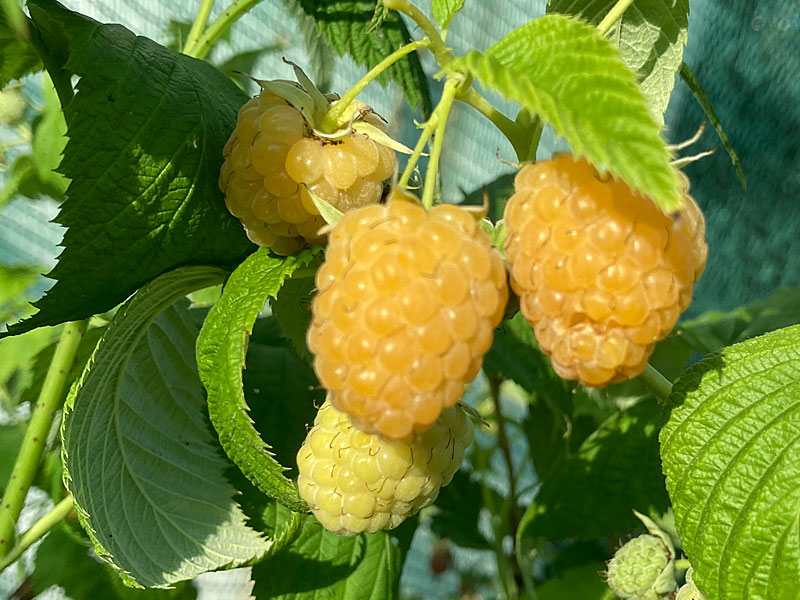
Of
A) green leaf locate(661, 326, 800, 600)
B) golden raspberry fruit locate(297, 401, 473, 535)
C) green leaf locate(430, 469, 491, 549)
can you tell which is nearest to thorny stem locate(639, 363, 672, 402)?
green leaf locate(661, 326, 800, 600)

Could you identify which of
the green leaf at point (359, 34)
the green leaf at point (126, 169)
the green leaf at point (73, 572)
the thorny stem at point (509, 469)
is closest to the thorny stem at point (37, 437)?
the green leaf at point (126, 169)

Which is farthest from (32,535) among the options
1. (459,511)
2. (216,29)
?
(459,511)

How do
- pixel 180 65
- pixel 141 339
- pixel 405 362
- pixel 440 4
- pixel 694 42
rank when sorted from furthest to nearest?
pixel 694 42, pixel 141 339, pixel 180 65, pixel 440 4, pixel 405 362

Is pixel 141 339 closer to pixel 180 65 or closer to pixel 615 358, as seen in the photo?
pixel 180 65

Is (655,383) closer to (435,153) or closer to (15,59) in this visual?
(435,153)

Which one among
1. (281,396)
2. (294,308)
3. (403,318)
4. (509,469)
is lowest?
(509,469)

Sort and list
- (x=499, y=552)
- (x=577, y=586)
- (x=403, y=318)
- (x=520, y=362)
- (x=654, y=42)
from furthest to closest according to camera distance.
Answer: (x=499, y=552)
(x=577, y=586)
(x=520, y=362)
(x=654, y=42)
(x=403, y=318)

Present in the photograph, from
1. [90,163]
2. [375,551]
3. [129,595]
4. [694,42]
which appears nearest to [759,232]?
[694,42]
